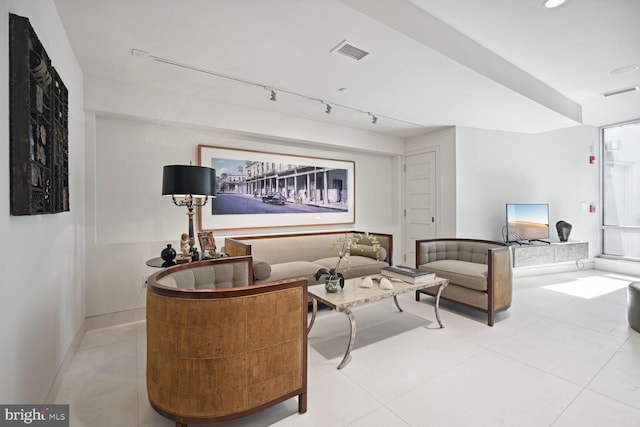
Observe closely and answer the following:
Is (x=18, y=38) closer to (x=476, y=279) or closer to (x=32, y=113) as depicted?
(x=32, y=113)

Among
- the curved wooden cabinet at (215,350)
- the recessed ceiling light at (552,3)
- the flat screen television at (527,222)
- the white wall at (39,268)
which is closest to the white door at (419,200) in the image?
the flat screen television at (527,222)

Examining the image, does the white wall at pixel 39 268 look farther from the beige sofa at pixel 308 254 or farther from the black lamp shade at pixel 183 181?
the beige sofa at pixel 308 254

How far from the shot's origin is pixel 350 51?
7.97ft

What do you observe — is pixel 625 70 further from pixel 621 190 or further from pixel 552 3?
pixel 621 190

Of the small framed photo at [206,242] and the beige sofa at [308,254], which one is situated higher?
the small framed photo at [206,242]

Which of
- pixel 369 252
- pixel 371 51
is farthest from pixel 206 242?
pixel 371 51

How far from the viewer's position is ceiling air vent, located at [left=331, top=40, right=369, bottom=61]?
2.32m

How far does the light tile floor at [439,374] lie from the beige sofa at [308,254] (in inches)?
24.2

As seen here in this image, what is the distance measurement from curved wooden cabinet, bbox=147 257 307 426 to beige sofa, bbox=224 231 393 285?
1588 mm

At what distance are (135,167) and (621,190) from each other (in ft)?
26.5

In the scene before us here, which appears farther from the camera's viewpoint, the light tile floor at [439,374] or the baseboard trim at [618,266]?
the baseboard trim at [618,266]
